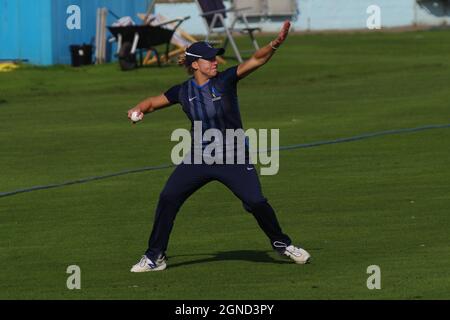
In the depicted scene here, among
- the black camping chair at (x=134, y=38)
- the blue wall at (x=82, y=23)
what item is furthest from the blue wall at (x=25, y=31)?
the black camping chair at (x=134, y=38)

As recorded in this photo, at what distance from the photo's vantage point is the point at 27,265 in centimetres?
1225

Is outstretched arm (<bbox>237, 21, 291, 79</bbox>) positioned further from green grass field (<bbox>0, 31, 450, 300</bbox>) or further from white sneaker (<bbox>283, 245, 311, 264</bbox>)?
green grass field (<bbox>0, 31, 450, 300</bbox>)

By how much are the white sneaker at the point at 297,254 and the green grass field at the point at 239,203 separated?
74 millimetres

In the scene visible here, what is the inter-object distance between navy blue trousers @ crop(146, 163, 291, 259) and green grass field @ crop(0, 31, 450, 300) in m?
0.31

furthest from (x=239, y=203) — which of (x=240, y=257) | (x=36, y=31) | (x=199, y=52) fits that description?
(x=36, y=31)

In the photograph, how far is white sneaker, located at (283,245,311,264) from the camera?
38.5ft

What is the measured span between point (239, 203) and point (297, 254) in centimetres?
431

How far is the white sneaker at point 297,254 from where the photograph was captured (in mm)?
11727

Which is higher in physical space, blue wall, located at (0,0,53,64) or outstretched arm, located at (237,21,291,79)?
blue wall, located at (0,0,53,64)

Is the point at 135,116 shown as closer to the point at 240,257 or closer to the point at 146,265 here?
the point at 146,265

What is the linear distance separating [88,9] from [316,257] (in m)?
27.9

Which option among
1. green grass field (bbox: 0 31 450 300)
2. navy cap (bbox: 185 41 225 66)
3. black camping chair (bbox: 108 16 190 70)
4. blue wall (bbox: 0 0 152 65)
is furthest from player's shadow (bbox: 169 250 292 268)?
blue wall (bbox: 0 0 152 65)

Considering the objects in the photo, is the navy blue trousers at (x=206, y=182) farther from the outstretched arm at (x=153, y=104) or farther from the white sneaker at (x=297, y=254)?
the outstretched arm at (x=153, y=104)

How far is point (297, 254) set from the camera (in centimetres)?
1173
